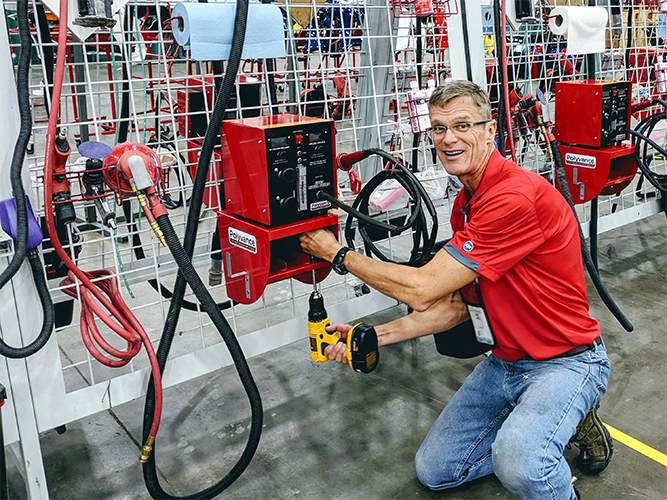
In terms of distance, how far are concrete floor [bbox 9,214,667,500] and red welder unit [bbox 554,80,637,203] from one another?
2.35 feet

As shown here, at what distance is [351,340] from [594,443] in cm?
91

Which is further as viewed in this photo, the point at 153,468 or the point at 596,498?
the point at 596,498

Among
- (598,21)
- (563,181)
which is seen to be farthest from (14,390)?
(598,21)

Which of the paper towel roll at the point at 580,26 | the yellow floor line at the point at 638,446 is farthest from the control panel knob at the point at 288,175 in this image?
the paper towel roll at the point at 580,26

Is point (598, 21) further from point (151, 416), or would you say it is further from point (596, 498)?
point (151, 416)

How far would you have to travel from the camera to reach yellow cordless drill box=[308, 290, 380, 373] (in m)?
1.90

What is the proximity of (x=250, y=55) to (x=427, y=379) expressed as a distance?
1.56m

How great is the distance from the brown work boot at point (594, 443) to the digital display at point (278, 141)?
4.36 feet

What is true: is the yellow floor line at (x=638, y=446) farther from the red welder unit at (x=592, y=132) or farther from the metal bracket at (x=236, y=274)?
the metal bracket at (x=236, y=274)

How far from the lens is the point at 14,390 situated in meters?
1.71

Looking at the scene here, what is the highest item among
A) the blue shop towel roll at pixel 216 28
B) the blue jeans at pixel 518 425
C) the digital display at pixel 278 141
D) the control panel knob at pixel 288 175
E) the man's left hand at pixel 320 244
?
the blue shop towel roll at pixel 216 28

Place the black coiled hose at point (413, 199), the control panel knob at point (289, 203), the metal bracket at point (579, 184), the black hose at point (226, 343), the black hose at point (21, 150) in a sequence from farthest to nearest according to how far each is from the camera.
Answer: the metal bracket at point (579, 184) → the black coiled hose at point (413, 199) → the control panel knob at point (289, 203) → the black hose at point (226, 343) → the black hose at point (21, 150)

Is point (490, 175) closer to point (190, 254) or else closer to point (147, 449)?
point (190, 254)

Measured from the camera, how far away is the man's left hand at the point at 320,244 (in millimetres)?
1925
